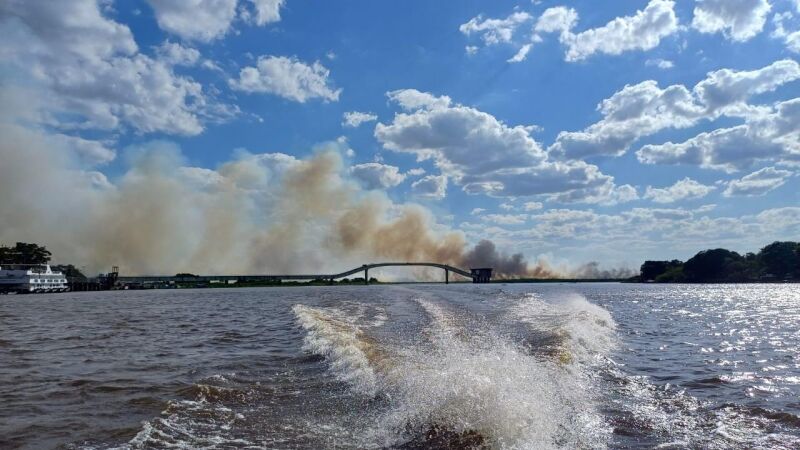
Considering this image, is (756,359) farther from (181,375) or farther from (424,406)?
(181,375)

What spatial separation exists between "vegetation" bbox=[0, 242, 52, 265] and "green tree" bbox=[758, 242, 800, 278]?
216 m

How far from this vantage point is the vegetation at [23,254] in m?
159

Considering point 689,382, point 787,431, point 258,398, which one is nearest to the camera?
point 787,431

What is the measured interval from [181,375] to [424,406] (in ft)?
25.6

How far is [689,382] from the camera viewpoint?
15.1 m

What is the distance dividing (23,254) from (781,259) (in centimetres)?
21995

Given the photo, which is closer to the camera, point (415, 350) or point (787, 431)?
point (787, 431)

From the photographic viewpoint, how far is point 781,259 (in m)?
175

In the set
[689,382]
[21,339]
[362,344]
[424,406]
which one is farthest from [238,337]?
[689,382]

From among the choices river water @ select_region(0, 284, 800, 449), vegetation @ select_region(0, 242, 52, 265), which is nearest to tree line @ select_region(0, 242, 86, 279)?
vegetation @ select_region(0, 242, 52, 265)

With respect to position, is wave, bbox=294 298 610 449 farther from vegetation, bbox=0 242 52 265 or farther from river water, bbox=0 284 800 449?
vegetation, bbox=0 242 52 265

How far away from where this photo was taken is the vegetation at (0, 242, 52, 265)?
15918 centimetres

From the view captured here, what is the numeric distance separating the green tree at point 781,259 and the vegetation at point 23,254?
8510 inches

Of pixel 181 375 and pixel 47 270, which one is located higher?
pixel 47 270
